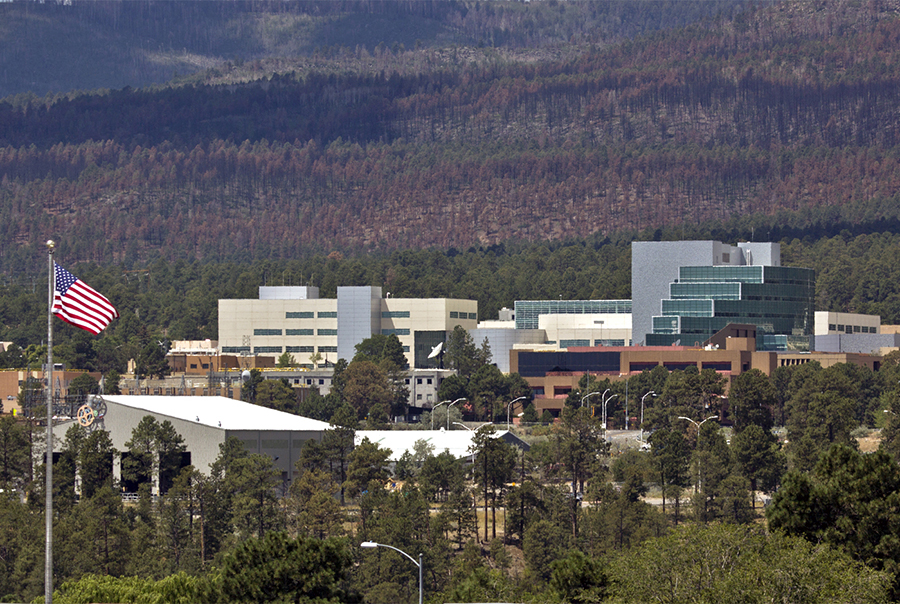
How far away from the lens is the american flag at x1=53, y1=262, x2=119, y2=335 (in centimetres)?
7050

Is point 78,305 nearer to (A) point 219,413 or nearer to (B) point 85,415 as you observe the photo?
(B) point 85,415

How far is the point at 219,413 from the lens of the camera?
181625 mm

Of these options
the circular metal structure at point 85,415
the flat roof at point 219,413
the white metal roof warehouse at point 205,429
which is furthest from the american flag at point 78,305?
the flat roof at point 219,413

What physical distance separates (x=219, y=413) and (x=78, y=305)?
11217 cm

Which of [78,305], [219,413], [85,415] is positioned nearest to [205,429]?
[85,415]

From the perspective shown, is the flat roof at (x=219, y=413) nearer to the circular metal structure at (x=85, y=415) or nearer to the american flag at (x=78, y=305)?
the circular metal structure at (x=85, y=415)

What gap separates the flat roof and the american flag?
93.5 meters

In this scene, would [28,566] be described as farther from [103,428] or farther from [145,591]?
[103,428]

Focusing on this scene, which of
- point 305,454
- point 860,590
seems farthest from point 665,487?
point 860,590

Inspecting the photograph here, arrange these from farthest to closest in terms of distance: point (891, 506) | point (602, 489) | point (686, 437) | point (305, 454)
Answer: point (686, 437) < point (305, 454) < point (602, 489) < point (891, 506)

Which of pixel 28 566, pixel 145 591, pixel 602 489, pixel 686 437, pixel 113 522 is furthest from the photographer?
pixel 686 437

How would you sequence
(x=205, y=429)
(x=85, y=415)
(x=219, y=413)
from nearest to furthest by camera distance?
(x=85, y=415) → (x=205, y=429) → (x=219, y=413)

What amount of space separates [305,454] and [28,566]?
45.3 meters

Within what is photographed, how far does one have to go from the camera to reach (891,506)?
3482 inches
